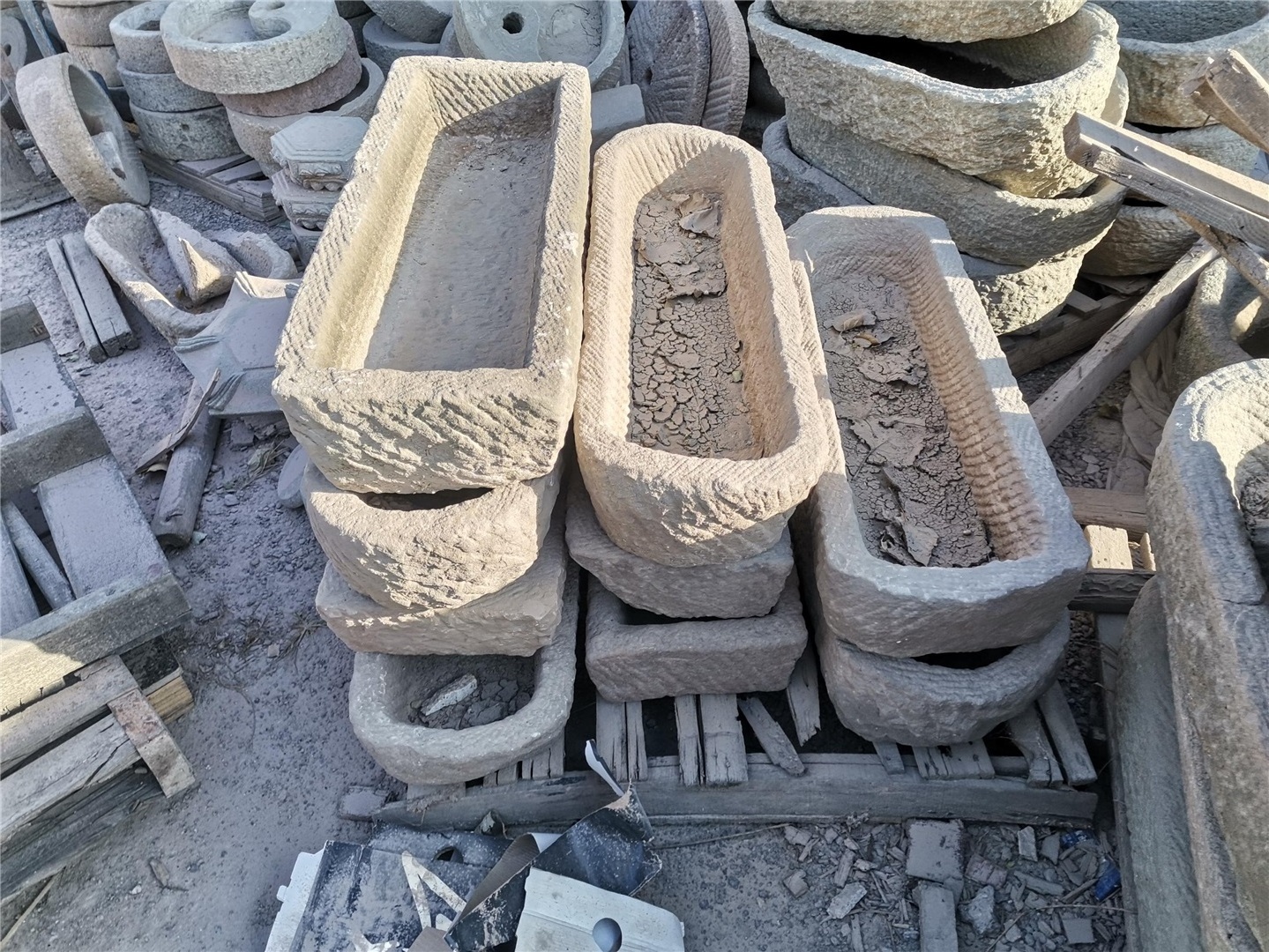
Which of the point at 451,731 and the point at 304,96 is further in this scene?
the point at 304,96

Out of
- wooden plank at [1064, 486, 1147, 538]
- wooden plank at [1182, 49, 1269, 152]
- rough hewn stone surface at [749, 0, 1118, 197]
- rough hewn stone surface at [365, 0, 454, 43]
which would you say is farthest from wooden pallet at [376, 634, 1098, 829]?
rough hewn stone surface at [365, 0, 454, 43]

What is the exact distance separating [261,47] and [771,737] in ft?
13.3

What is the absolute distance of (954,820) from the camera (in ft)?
7.04

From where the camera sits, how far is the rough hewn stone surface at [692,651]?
2.06m

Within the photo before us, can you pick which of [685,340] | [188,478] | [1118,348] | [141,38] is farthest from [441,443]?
[141,38]

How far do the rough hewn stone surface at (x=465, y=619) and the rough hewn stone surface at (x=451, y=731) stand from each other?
0.09 metres

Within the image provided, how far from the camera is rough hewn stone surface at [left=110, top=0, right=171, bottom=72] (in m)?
4.54

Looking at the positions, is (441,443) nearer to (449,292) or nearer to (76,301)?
(449,292)

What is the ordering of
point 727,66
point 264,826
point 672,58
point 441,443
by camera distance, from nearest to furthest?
point 441,443
point 264,826
point 727,66
point 672,58

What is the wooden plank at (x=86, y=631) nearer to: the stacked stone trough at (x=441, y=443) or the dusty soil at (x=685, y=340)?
the stacked stone trough at (x=441, y=443)

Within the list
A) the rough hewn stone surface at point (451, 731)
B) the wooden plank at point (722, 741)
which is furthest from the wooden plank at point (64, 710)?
the wooden plank at point (722, 741)

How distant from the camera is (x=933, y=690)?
1.91 meters

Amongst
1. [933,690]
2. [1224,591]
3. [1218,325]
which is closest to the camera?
[1224,591]

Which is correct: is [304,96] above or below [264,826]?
above
